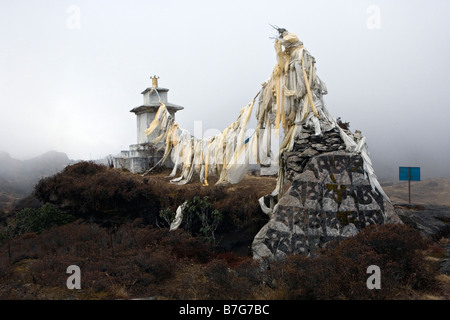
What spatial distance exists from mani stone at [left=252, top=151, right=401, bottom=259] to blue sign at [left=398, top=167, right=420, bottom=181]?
5.63 meters

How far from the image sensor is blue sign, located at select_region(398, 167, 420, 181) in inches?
498

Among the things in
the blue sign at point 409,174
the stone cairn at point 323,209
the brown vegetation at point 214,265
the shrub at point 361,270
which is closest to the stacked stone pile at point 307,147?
the stone cairn at point 323,209

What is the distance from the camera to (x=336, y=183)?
8039 mm

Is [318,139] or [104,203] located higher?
[318,139]

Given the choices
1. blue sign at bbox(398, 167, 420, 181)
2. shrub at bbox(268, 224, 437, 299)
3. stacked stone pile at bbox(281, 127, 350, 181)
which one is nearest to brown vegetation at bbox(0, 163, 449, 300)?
shrub at bbox(268, 224, 437, 299)

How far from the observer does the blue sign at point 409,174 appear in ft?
41.5

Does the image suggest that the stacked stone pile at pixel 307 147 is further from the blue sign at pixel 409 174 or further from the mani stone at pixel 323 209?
the blue sign at pixel 409 174

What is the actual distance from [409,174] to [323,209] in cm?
674

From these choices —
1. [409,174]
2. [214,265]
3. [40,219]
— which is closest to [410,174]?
[409,174]

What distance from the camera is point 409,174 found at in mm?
12719
